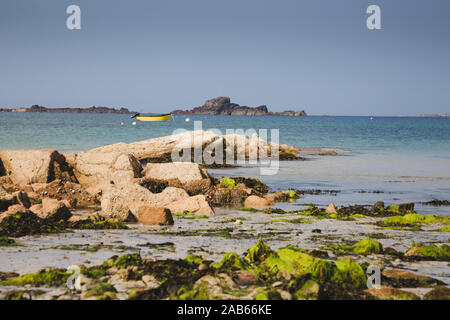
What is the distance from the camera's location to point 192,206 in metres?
10.9

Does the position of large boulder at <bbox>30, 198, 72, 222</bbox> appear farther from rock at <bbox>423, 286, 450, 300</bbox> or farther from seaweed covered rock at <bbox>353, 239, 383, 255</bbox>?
rock at <bbox>423, 286, 450, 300</bbox>

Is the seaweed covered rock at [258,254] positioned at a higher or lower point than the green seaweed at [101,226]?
higher

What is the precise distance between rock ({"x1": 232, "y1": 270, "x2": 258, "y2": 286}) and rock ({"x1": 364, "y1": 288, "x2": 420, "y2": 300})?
134cm

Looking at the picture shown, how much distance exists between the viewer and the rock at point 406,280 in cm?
597

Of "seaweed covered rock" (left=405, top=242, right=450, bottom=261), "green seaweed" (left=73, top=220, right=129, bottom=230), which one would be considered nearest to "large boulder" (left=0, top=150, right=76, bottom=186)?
"green seaweed" (left=73, top=220, right=129, bottom=230)

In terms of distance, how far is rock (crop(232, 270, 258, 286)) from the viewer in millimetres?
5961

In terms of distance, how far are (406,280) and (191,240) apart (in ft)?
11.4

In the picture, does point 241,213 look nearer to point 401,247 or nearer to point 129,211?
point 129,211

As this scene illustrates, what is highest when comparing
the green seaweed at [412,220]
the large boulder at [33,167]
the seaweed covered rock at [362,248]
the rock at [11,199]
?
the large boulder at [33,167]

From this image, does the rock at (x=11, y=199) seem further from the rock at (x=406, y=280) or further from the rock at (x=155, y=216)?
the rock at (x=406, y=280)

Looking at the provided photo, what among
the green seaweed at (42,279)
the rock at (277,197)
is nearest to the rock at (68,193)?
the rock at (277,197)

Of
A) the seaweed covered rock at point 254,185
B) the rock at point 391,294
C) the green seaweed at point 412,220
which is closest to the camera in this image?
the rock at point 391,294

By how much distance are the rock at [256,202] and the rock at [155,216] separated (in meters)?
3.07
